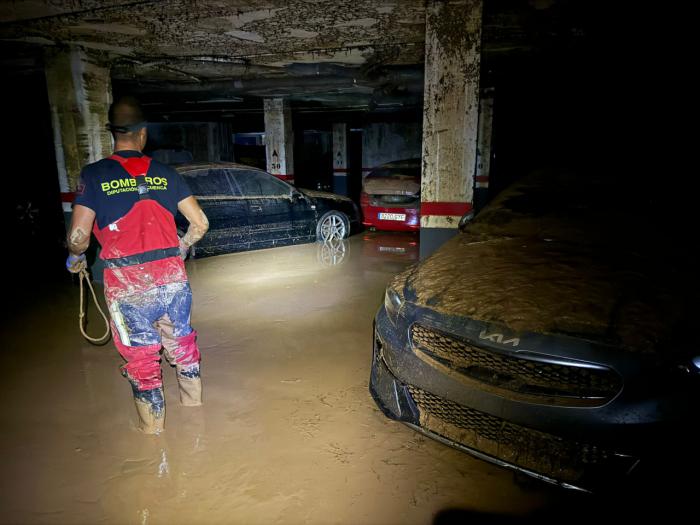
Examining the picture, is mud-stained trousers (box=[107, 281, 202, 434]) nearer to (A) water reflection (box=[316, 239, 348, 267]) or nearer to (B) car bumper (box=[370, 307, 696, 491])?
(B) car bumper (box=[370, 307, 696, 491])

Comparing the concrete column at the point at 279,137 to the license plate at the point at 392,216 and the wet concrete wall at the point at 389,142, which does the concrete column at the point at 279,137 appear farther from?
the license plate at the point at 392,216

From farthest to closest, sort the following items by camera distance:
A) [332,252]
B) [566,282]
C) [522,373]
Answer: [332,252]
[566,282]
[522,373]

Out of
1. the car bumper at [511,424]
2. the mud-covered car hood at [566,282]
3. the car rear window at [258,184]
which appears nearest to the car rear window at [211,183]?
the car rear window at [258,184]

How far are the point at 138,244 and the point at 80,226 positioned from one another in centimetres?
30

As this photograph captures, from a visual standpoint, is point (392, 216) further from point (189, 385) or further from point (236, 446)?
point (236, 446)

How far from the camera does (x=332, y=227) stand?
315 inches

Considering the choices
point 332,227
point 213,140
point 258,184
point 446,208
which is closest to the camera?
point 446,208

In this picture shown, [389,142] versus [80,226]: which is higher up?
[389,142]

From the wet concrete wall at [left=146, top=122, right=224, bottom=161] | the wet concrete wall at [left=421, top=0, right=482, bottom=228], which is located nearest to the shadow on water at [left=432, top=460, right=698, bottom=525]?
the wet concrete wall at [left=421, top=0, right=482, bottom=228]

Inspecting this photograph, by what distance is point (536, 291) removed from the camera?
2.21 m

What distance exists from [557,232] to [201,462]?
2.69 meters

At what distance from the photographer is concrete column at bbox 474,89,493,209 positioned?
10438 millimetres

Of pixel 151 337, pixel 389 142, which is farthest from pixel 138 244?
pixel 389 142

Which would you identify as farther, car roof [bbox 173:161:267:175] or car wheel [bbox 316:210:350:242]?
car wheel [bbox 316:210:350:242]
